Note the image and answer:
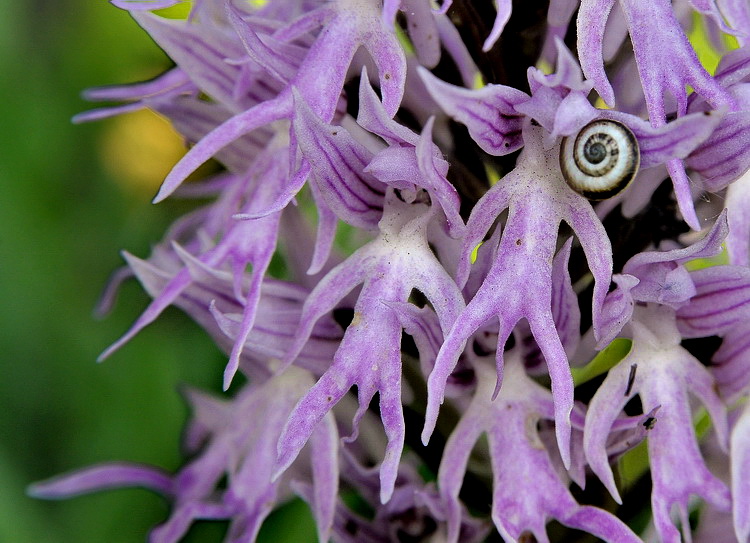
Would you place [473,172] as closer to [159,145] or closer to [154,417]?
[154,417]

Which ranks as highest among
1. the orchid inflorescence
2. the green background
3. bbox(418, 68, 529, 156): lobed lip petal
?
bbox(418, 68, 529, 156): lobed lip petal

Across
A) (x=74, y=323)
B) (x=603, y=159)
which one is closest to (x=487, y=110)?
(x=603, y=159)

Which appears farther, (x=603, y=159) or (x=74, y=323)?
(x=74, y=323)

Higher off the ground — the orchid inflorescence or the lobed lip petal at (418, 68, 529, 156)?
the lobed lip petal at (418, 68, 529, 156)

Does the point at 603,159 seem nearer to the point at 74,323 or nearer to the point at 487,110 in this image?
the point at 487,110

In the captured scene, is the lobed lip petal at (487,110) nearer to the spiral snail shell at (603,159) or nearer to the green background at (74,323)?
the spiral snail shell at (603,159)

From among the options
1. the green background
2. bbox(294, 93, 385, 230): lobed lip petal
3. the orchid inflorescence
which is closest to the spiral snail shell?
the orchid inflorescence

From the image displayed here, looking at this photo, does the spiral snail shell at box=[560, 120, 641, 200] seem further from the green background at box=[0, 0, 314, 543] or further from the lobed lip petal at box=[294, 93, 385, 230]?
the green background at box=[0, 0, 314, 543]
